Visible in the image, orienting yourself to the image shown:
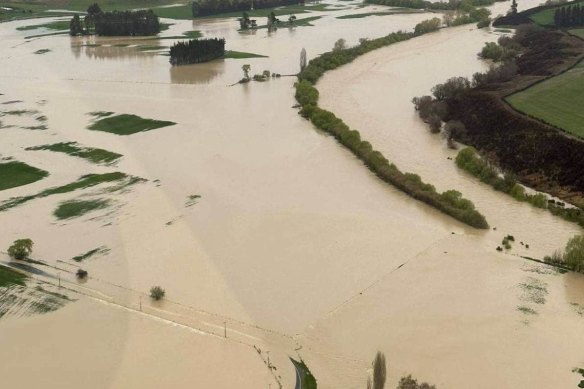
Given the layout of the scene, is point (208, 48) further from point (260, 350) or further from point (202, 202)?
point (260, 350)

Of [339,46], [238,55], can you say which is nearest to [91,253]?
[238,55]

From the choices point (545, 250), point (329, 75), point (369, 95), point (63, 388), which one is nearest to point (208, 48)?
point (329, 75)

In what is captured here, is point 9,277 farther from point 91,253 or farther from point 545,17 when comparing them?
point 545,17

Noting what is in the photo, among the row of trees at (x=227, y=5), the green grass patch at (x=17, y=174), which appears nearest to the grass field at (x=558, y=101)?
the green grass patch at (x=17, y=174)

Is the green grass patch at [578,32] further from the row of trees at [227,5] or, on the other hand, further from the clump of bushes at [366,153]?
the row of trees at [227,5]

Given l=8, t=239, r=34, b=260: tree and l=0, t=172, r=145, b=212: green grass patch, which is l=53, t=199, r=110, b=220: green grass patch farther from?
l=8, t=239, r=34, b=260: tree

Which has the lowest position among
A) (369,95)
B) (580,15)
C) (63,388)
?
(63,388)
